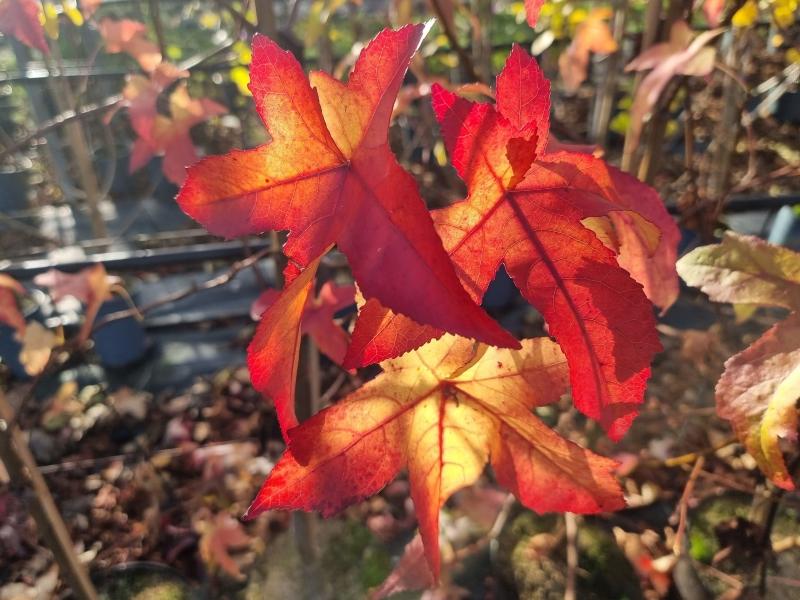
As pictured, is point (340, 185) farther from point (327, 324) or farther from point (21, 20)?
point (21, 20)

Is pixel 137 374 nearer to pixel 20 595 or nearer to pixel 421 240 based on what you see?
pixel 20 595

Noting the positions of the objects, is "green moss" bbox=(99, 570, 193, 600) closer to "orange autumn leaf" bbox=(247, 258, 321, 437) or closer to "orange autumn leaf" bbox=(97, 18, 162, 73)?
"orange autumn leaf" bbox=(247, 258, 321, 437)

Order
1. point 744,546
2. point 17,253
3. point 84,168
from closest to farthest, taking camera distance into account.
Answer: point 744,546 < point 84,168 < point 17,253

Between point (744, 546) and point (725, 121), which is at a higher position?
point (725, 121)

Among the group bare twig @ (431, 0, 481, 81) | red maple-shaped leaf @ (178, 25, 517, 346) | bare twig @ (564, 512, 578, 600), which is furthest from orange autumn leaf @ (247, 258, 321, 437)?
bare twig @ (564, 512, 578, 600)

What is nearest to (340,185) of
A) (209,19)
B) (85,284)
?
(85,284)

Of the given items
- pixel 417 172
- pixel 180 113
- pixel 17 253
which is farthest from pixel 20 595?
pixel 417 172

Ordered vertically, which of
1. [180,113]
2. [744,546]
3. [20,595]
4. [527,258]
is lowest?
[744,546]
